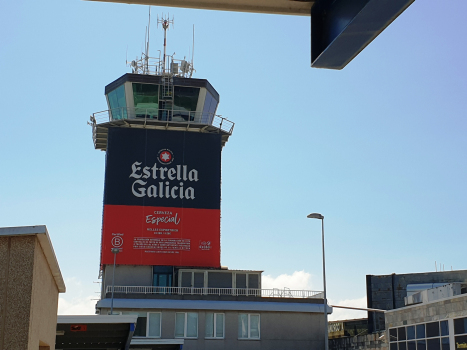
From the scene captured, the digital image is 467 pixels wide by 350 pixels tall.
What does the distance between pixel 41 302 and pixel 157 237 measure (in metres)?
35.9

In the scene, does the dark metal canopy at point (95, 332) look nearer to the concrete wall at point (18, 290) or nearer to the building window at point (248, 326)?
the concrete wall at point (18, 290)

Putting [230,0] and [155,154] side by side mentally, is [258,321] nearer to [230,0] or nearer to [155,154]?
[155,154]

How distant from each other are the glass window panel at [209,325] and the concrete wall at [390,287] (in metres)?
15.3

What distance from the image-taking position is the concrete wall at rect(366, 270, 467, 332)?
4991 centimetres

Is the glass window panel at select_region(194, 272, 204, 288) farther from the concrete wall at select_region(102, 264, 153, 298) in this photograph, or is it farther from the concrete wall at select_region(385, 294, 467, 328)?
the concrete wall at select_region(385, 294, 467, 328)

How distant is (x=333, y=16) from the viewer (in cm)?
433

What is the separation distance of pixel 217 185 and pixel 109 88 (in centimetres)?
1091

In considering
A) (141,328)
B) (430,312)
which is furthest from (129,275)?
(430,312)

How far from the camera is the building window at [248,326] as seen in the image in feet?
133

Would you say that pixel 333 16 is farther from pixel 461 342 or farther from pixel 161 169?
pixel 161 169

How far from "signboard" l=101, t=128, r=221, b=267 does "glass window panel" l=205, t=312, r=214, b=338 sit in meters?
5.25

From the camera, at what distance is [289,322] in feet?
136

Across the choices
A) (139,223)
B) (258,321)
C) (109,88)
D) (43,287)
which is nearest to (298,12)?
(43,287)

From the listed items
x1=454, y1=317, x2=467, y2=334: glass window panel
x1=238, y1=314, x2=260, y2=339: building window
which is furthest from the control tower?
x1=454, y1=317, x2=467, y2=334: glass window panel
